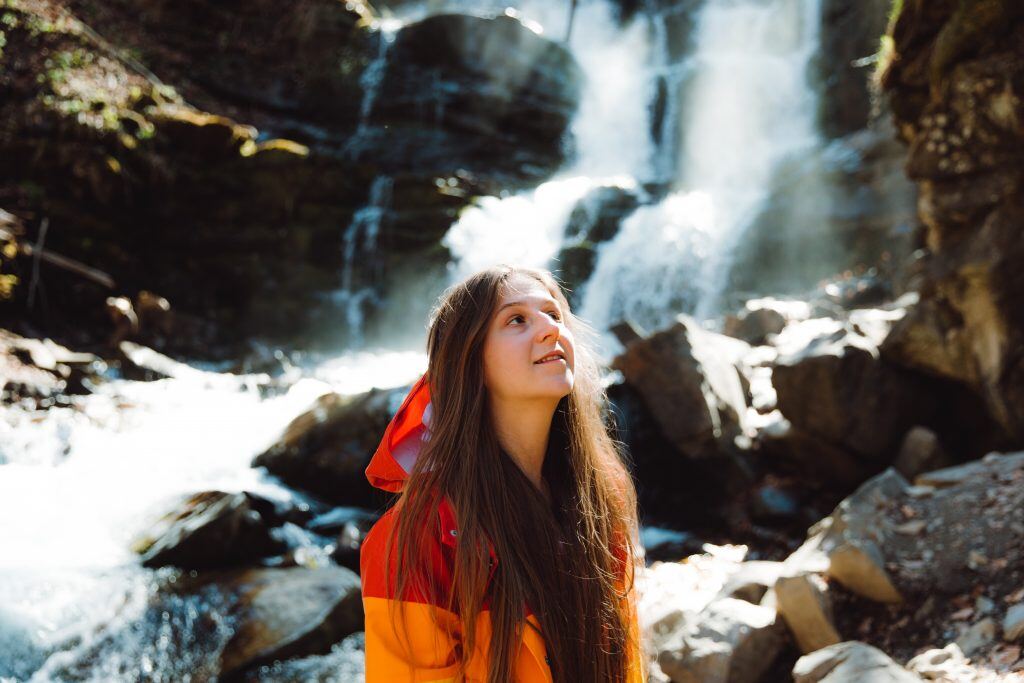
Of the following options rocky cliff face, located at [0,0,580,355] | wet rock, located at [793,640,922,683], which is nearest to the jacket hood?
wet rock, located at [793,640,922,683]

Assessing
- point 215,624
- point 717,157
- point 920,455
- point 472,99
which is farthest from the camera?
point 472,99

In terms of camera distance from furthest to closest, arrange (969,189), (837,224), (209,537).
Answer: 1. (837,224)
2. (969,189)
3. (209,537)

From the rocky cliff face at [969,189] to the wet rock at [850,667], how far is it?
334 cm

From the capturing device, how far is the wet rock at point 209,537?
509cm

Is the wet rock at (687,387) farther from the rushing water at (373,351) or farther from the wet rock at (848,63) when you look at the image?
the wet rock at (848,63)

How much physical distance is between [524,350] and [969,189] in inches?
206

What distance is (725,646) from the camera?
3229 mm

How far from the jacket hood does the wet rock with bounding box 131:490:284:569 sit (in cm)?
400

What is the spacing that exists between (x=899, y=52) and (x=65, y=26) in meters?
15.2

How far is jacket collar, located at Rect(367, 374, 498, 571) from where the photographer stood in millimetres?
1750

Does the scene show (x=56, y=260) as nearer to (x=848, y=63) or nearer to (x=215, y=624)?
(x=215, y=624)

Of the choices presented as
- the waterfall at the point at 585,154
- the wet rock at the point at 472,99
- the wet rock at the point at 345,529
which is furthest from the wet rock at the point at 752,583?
the wet rock at the point at 472,99

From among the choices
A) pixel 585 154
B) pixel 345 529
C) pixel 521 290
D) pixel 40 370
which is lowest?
pixel 345 529

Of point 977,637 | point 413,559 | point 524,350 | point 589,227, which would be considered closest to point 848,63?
point 589,227
